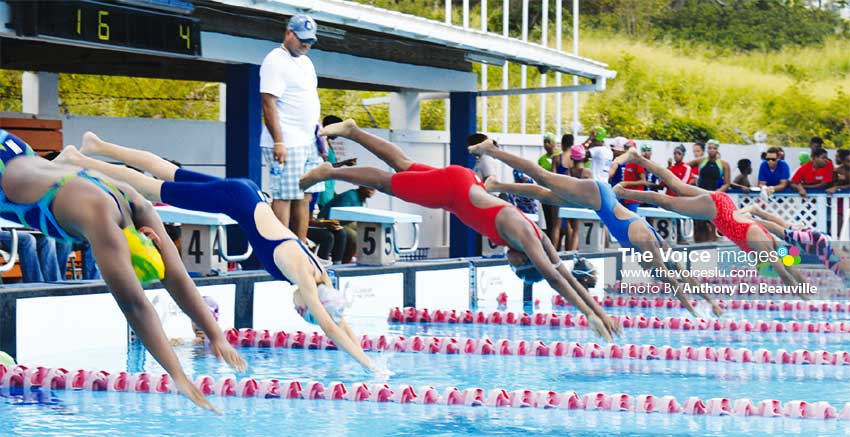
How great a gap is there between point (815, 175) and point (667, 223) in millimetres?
5302

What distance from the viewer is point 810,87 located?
42750 millimetres

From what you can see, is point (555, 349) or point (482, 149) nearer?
point (482, 149)

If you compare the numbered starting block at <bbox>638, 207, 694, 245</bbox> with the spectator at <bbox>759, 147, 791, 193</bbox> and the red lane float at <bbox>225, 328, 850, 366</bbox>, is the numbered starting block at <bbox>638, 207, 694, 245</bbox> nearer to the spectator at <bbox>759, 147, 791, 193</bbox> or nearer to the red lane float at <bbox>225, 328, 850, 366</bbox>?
the spectator at <bbox>759, 147, 791, 193</bbox>

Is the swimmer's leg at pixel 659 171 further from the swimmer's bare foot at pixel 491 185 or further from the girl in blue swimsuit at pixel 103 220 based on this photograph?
the girl in blue swimsuit at pixel 103 220

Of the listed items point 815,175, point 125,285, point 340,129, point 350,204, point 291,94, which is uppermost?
point 815,175

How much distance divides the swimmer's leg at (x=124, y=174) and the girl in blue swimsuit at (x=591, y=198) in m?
3.06

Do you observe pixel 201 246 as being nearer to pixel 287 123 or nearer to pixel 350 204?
pixel 287 123

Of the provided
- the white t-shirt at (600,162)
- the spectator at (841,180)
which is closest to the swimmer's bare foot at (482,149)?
the white t-shirt at (600,162)

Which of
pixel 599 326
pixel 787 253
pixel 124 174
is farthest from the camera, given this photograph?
pixel 787 253

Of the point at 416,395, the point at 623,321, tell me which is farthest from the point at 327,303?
the point at 623,321

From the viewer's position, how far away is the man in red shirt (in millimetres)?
19766

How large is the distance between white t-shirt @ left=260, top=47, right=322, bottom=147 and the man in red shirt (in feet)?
41.4

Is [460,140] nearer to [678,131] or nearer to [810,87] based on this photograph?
[678,131]

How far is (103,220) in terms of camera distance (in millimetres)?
4418
